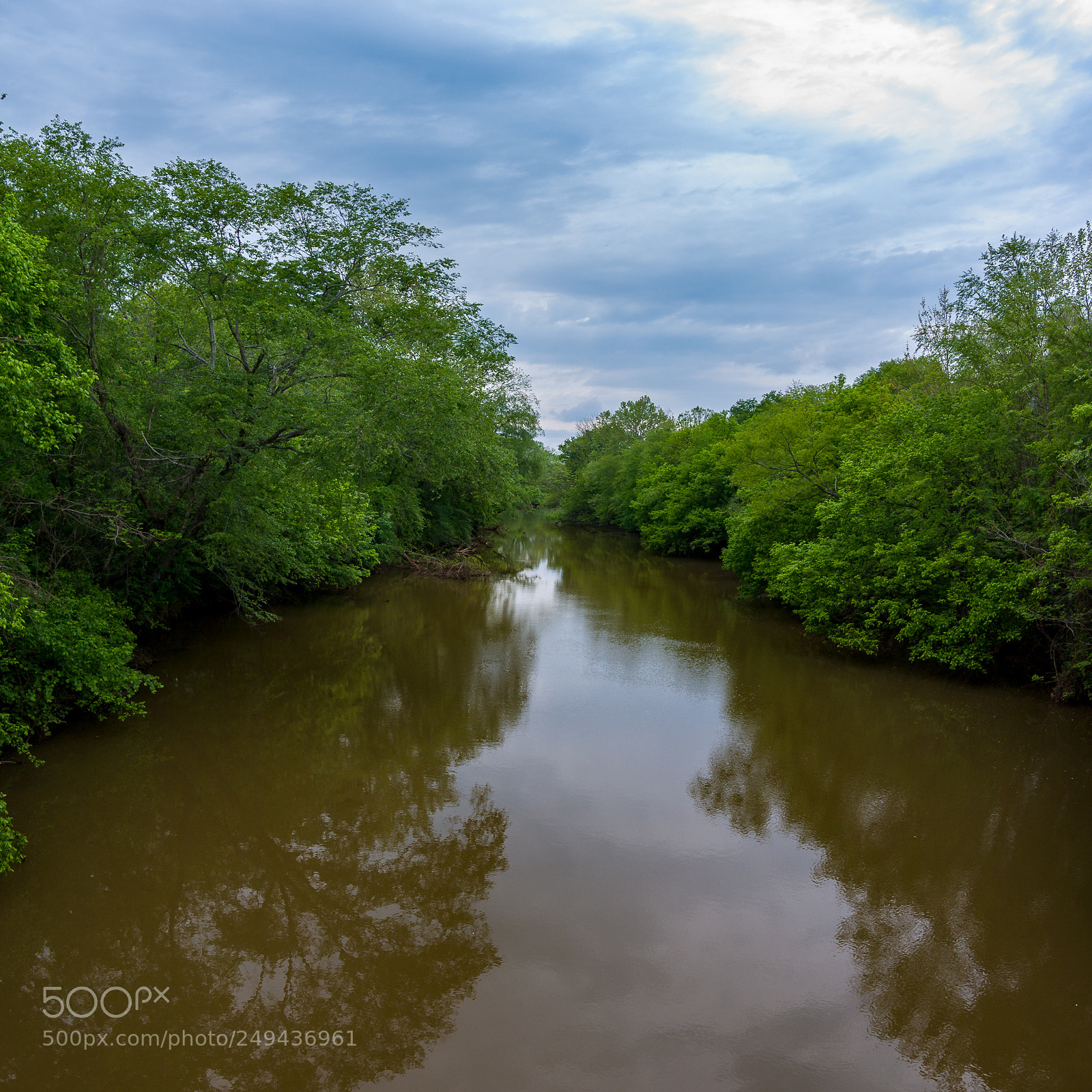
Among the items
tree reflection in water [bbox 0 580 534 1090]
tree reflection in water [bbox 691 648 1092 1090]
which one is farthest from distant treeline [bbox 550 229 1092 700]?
tree reflection in water [bbox 0 580 534 1090]

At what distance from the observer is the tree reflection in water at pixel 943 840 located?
6.48 metres

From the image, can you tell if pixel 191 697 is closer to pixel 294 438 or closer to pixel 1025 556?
pixel 294 438

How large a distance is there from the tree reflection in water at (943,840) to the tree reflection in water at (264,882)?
410 cm

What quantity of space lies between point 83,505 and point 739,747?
467 inches

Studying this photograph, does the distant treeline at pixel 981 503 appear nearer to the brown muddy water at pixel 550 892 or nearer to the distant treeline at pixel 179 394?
the brown muddy water at pixel 550 892

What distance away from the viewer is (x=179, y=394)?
13.2 meters

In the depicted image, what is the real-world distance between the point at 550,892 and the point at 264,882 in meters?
3.27

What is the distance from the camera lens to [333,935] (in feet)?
24.1

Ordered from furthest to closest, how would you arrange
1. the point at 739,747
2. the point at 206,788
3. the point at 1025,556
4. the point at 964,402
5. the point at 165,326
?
the point at 964,402, the point at 1025,556, the point at 165,326, the point at 739,747, the point at 206,788

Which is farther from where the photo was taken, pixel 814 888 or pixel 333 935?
pixel 814 888

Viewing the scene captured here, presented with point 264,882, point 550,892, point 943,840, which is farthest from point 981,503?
point 264,882

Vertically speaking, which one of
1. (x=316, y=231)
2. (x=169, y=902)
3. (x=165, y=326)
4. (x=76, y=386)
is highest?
(x=316, y=231)

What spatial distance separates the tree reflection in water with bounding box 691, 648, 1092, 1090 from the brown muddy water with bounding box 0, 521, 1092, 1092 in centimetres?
4

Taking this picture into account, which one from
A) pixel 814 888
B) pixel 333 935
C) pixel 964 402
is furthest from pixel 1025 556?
pixel 333 935
